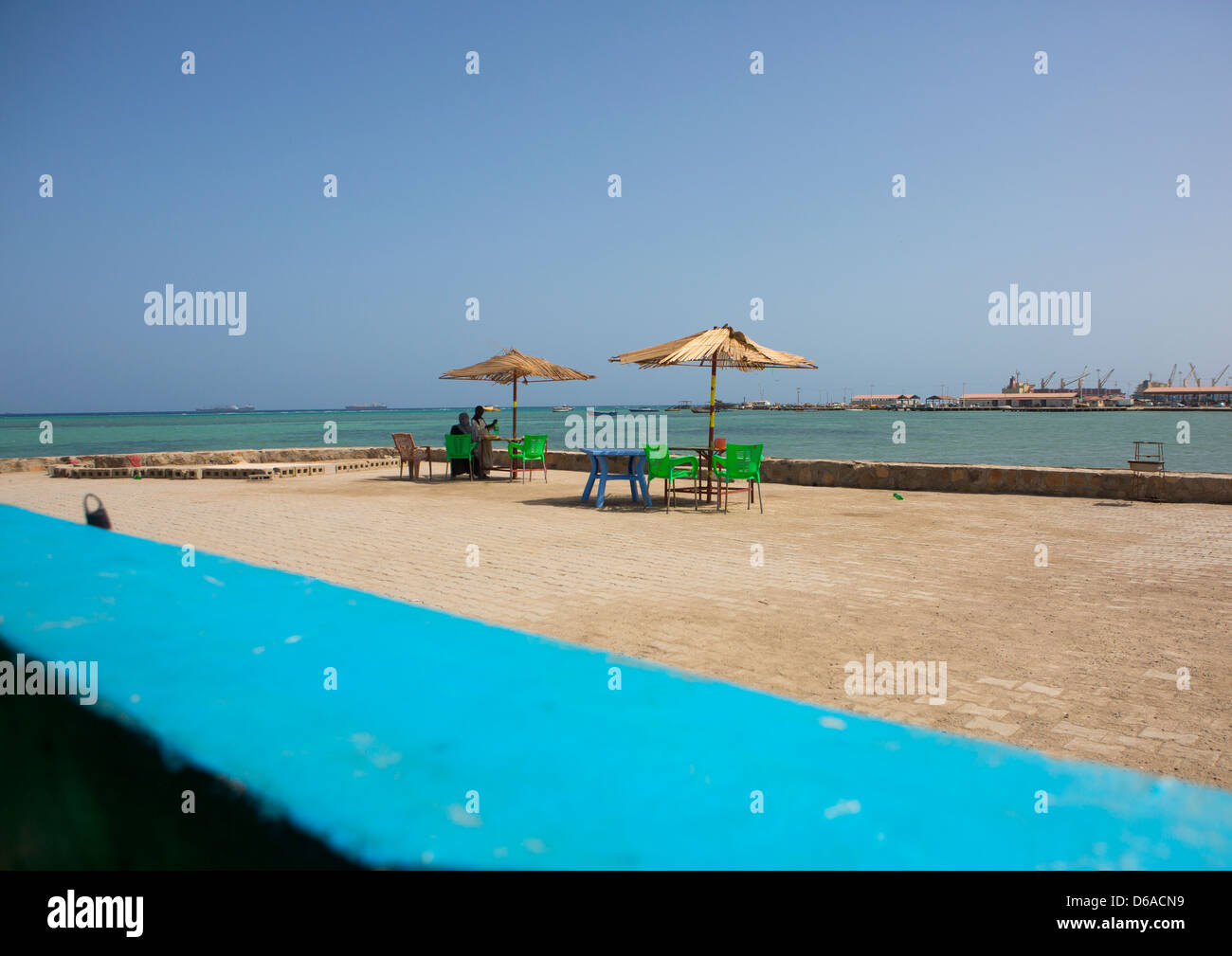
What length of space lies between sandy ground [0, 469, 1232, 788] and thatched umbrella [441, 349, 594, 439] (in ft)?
15.6

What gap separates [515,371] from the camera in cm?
1533

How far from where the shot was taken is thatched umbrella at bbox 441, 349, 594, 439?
15147 millimetres

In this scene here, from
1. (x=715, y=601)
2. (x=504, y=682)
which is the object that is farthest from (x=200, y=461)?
(x=504, y=682)

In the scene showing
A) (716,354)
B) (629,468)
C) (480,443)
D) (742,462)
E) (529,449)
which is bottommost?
(629,468)

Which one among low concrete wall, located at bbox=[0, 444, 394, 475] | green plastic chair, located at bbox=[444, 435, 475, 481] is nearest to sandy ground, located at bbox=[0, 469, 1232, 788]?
green plastic chair, located at bbox=[444, 435, 475, 481]

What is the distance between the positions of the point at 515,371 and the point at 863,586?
11016 mm

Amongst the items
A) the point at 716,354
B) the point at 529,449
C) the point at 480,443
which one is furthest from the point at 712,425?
the point at 480,443

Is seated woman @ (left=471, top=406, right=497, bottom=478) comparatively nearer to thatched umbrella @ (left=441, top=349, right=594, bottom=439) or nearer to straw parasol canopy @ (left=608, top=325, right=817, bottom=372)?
thatched umbrella @ (left=441, top=349, right=594, bottom=439)

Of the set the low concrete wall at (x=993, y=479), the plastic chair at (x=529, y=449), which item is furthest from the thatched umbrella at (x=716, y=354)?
the plastic chair at (x=529, y=449)

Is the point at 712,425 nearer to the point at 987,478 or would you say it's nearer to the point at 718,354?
the point at 718,354

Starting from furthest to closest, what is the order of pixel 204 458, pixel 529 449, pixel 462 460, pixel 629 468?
pixel 204 458 < pixel 462 460 < pixel 529 449 < pixel 629 468
